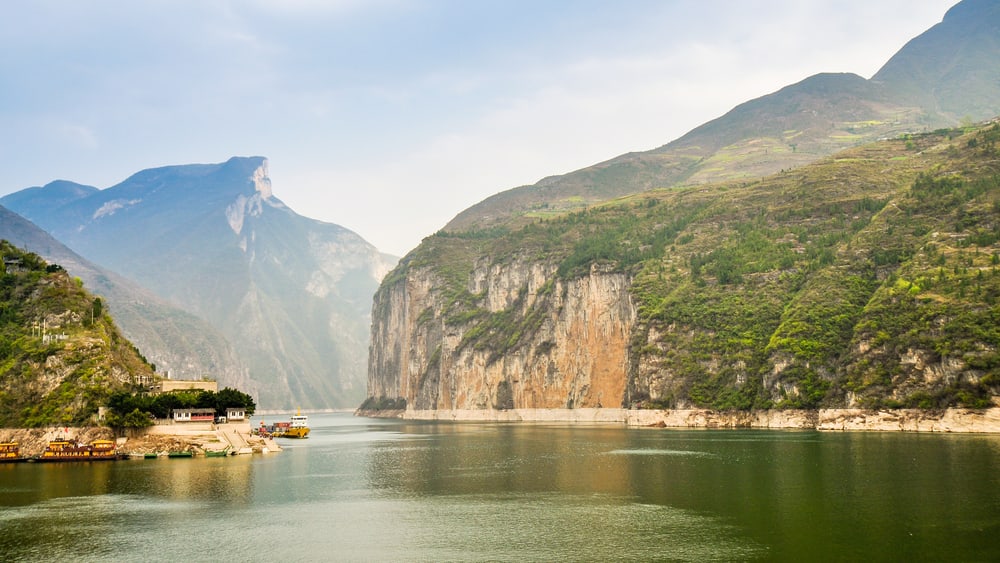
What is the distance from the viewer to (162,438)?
119 meters

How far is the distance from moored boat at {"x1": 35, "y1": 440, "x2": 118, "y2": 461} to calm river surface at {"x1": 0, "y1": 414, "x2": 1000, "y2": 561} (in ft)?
18.4

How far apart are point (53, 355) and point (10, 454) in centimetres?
1471

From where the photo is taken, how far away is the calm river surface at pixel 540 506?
51.9 m

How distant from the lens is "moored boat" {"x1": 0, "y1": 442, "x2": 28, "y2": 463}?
107m

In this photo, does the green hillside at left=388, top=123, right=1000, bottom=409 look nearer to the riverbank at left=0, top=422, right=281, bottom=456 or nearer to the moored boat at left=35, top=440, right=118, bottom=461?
the riverbank at left=0, top=422, right=281, bottom=456

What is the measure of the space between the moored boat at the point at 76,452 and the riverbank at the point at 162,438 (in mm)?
1200

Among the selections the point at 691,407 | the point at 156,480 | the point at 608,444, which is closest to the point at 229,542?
the point at 156,480

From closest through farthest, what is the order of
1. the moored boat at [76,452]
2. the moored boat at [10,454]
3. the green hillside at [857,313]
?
the moored boat at [10,454] < the moored boat at [76,452] < the green hillside at [857,313]

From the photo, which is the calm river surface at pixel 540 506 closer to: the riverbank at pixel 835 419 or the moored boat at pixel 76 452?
the moored boat at pixel 76 452

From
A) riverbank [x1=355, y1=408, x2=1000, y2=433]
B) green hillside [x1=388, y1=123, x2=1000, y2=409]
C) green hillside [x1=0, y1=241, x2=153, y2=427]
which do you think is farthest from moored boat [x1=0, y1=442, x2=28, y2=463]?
green hillside [x1=388, y1=123, x2=1000, y2=409]

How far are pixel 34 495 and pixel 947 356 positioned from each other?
118 metres

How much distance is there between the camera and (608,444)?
5039 inches

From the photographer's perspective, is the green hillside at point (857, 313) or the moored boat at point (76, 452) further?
the green hillside at point (857, 313)

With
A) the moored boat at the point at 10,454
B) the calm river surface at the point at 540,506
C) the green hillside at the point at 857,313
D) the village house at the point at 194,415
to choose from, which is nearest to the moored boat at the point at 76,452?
the moored boat at the point at 10,454
